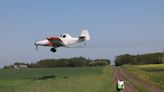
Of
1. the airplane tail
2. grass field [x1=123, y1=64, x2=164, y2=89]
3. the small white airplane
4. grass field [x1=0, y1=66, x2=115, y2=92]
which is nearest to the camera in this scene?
grass field [x1=0, y1=66, x2=115, y2=92]

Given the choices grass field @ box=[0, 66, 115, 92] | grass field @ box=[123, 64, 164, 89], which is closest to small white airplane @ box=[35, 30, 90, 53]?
grass field @ box=[0, 66, 115, 92]

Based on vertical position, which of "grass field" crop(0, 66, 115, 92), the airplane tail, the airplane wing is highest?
the airplane tail

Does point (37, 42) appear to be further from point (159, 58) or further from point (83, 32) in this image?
point (159, 58)

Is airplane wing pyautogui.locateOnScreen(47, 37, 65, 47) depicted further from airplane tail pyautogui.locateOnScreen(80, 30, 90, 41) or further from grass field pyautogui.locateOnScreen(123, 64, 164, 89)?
grass field pyautogui.locateOnScreen(123, 64, 164, 89)

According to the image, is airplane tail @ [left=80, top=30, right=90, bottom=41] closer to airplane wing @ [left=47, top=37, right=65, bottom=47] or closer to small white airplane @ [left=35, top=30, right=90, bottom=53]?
small white airplane @ [left=35, top=30, right=90, bottom=53]

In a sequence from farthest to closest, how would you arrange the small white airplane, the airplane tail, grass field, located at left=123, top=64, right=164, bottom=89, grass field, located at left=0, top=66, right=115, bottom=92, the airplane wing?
grass field, located at left=123, top=64, right=164, bottom=89, the airplane tail, the small white airplane, the airplane wing, grass field, located at left=0, top=66, right=115, bottom=92

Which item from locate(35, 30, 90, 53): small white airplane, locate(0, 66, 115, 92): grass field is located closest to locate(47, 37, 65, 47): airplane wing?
locate(35, 30, 90, 53): small white airplane

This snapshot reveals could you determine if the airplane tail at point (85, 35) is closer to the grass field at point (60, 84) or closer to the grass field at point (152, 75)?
the grass field at point (60, 84)

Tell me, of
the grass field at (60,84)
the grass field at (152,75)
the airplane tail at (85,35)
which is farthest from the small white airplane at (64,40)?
the grass field at (152,75)

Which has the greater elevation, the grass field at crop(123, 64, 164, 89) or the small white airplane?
the small white airplane

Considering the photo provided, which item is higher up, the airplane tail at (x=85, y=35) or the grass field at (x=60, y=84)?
the airplane tail at (x=85, y=35)

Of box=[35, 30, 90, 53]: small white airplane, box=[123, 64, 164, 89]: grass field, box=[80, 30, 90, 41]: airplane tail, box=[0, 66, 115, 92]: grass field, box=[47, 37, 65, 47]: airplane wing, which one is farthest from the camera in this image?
box=[123, 64, 164, 89]: grass field

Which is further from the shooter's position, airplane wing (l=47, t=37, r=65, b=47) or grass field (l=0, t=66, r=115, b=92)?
airplane wing (l=47, t=37, r=65, b=47)

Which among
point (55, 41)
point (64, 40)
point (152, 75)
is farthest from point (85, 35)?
point (152, 75)
